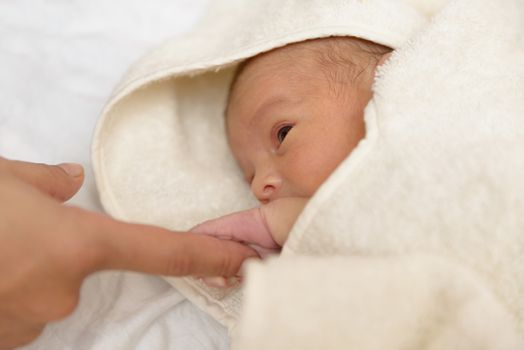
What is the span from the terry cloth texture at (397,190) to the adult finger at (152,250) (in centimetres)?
13

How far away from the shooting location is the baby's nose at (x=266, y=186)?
3.90 ft

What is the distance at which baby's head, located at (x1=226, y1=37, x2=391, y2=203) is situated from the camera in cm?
113

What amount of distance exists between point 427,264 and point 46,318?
52 cm

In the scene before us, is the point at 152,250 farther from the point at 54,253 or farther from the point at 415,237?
the point at 415,237

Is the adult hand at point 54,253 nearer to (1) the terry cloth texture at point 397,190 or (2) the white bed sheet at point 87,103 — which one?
(1) the terry cloth texture at point 397,190

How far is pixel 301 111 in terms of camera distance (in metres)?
1.18

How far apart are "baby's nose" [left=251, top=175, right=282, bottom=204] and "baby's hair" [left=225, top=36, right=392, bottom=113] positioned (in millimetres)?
198

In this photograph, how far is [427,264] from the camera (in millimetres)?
901

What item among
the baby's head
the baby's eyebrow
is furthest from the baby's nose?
the baby's eyebrow

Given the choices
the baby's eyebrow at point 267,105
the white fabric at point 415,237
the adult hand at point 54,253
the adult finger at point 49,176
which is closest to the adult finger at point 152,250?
the adult hand at point 54,253

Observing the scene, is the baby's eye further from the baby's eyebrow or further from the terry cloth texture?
the terry cloth texture

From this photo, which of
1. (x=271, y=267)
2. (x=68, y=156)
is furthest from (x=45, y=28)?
(x=271, y=267)

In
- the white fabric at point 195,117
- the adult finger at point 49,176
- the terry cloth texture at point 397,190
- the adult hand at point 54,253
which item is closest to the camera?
the adult hand at point 54,253

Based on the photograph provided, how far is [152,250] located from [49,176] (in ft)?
1.05
